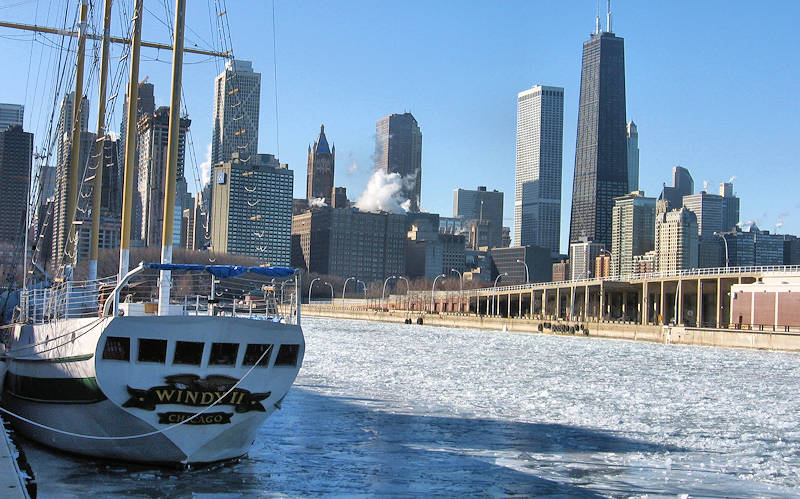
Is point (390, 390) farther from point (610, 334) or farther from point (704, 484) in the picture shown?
point (610, 334)

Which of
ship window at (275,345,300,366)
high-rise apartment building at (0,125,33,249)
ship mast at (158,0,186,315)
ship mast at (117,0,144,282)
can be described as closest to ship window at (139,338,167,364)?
ship mast at (158,0,186,315)

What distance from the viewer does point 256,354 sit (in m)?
25.7

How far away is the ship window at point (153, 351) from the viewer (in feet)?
80.4

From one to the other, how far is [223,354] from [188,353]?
0.91 meters

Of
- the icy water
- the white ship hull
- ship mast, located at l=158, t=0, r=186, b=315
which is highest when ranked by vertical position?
ship mast, located at l=158, t=0, r=186, b=315

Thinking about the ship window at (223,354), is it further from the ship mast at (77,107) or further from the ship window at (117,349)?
the ship mast at (77,107)

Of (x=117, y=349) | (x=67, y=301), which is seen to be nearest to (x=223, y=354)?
(x=117, y=349)

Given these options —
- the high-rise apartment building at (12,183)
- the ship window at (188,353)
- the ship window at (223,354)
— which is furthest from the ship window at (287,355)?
the high-rise apartment building at (12,183)

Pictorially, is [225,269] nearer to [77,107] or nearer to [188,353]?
[188,353]

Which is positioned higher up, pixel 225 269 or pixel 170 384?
pixel 225 269

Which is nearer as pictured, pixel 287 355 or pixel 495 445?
A: pixel 287 355

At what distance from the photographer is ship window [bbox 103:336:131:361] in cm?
2442

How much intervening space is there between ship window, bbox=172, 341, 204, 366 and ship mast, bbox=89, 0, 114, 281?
1244 centimetres

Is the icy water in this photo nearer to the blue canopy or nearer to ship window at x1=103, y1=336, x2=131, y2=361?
ship window at x1=103, y1=336, x2=131, y2=361
